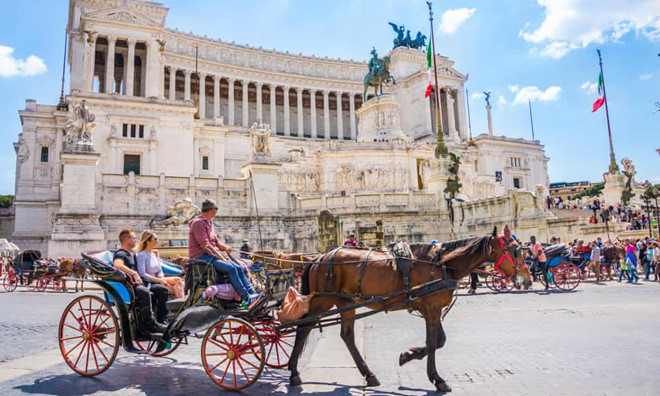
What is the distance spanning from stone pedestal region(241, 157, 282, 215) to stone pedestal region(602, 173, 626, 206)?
27209 millimetres

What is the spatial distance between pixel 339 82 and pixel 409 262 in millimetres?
74238

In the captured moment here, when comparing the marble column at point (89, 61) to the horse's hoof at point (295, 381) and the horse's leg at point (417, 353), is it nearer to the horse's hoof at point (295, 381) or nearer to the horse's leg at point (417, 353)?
the horse's hoof at point (295, 381)

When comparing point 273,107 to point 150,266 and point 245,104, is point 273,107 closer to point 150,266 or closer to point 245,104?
point 245,104

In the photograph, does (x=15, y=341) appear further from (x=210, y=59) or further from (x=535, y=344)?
(x=210, y=59)

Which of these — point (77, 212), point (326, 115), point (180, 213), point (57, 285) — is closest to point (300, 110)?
point (326, 115)

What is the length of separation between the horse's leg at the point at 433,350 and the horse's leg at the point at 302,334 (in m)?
1.28

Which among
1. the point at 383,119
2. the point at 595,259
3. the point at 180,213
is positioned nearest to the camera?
the point at 595,259

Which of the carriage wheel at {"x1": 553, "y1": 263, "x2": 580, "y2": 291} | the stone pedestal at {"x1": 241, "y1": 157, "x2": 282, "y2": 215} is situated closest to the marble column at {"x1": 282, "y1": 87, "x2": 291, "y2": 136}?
the stone pedestal at {"x1": 241, "y1": 157, "x2": 282, "y2": 215}

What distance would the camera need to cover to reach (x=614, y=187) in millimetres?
37375

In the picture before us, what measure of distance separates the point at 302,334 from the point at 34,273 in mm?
17371

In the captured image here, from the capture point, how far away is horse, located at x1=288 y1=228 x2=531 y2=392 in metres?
5.68

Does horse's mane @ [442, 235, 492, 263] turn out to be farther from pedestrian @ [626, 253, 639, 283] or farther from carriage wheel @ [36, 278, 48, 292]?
carriage wheel @ [36, 278, 48, 292]

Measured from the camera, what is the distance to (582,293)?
15.4m

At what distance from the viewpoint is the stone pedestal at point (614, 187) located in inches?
1463
